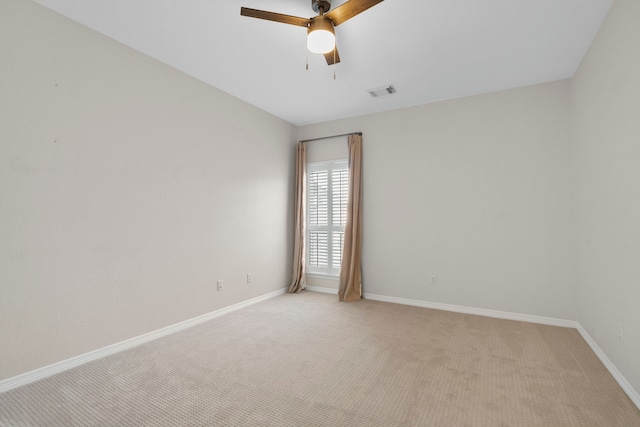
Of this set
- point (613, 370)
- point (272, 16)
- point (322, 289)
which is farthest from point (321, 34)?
point (322, 289)

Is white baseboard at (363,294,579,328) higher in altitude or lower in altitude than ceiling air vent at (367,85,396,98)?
lower

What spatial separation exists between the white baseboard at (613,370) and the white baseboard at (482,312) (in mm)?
288

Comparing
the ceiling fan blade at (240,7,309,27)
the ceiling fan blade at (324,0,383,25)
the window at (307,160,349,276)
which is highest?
the ceiling fan blade at (324,0,383,25)

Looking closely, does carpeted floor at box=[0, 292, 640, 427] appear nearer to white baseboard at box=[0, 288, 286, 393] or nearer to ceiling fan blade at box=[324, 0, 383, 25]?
white baseboard at box=[0, 288, 286, 393]

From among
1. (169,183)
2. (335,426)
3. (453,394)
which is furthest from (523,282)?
(169,183)

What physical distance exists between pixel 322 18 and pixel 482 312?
368 cm

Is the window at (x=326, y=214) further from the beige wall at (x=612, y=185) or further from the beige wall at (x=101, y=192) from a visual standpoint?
the beige wall at (x=612, y=185)

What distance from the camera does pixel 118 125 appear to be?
8.97 ft

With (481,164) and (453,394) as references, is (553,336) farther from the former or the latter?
(481,164)

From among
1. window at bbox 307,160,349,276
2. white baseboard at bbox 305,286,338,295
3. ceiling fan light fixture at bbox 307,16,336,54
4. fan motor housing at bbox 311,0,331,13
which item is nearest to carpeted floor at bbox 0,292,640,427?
white baseboard at bbox 305,286,338,295

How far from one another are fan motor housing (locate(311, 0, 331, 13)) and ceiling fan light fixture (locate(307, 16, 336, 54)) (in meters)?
0.17

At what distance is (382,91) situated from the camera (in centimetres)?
376

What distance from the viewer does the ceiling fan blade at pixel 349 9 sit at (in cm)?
186

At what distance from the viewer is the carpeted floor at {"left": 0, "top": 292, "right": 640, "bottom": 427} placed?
179cm
